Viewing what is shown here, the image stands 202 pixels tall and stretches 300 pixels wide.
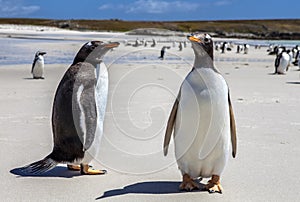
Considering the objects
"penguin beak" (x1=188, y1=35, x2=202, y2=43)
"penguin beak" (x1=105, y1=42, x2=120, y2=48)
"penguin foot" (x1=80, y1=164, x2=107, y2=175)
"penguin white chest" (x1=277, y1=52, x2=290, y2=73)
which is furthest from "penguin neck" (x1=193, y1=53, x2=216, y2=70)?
"penguin white chest" (x1=277, y1=52, x2=290, y2=73)

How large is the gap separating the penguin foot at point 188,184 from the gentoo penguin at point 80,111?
38.3 inches

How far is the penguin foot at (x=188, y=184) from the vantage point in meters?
4.58

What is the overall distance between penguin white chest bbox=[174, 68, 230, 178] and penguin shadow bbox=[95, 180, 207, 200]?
0.23 metres

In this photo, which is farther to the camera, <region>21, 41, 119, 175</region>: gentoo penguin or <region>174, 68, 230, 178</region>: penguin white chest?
<region>21, 41, 119, 175</region>: gentoo penguin

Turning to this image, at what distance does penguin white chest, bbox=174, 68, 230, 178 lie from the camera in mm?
4355

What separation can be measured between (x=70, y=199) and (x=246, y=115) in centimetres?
520

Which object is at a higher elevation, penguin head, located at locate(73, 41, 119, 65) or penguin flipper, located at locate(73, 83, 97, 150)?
penguin head, located at locate(73, 41, 119, 65)

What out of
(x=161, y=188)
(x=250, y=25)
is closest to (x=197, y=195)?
(x=161, y=188)

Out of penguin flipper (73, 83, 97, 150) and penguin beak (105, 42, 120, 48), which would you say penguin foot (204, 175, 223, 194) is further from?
penguin beak (105, 42, 120, 48)

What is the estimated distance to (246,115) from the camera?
894 cm

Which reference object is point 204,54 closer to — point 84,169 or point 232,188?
point 232,188

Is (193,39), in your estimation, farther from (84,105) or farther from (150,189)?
(150,189)

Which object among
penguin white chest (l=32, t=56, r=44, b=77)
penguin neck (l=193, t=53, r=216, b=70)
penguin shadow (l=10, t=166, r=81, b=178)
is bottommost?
penguin shadow (l=10, t=166, r=81, b=178)

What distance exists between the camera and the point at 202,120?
14.5 feet
